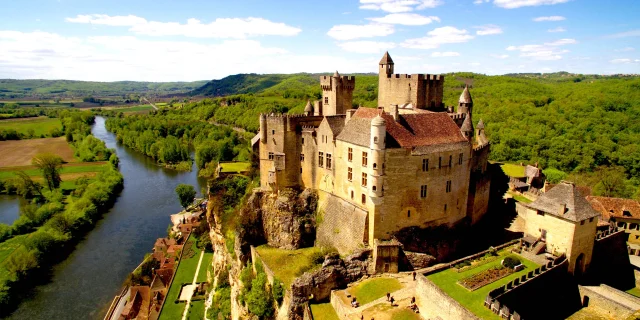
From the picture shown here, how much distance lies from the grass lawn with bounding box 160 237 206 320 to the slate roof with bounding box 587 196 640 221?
132 ft

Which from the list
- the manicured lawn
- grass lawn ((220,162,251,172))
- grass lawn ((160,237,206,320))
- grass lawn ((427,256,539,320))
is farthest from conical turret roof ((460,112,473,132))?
grass lawn ((220,162,251,172))

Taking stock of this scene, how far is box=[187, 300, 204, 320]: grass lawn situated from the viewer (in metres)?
39.2

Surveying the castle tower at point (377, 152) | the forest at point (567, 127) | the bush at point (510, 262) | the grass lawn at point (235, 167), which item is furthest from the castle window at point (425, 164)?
the forest at point (567, 127)

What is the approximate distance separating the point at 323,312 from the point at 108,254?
3815 centimetres

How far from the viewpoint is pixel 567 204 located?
27.2 m

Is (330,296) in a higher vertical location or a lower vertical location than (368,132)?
lower

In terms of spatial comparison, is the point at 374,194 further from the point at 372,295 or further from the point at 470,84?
the point at 470,84

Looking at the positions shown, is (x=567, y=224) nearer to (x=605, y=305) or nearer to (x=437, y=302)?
(x=605, y=305)

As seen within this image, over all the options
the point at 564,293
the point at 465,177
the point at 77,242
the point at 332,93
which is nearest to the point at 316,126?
the point at 332,93

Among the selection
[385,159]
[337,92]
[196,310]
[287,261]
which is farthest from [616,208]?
[196,310]

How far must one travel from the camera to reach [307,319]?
26.0 metres

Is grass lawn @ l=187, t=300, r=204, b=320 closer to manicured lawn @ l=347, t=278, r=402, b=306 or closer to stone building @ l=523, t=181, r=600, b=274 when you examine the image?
manicured lawn @ l=347, t=278, r=402, b=306

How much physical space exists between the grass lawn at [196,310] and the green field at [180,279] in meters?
0.51

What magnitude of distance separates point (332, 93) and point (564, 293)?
2345 centimetres
